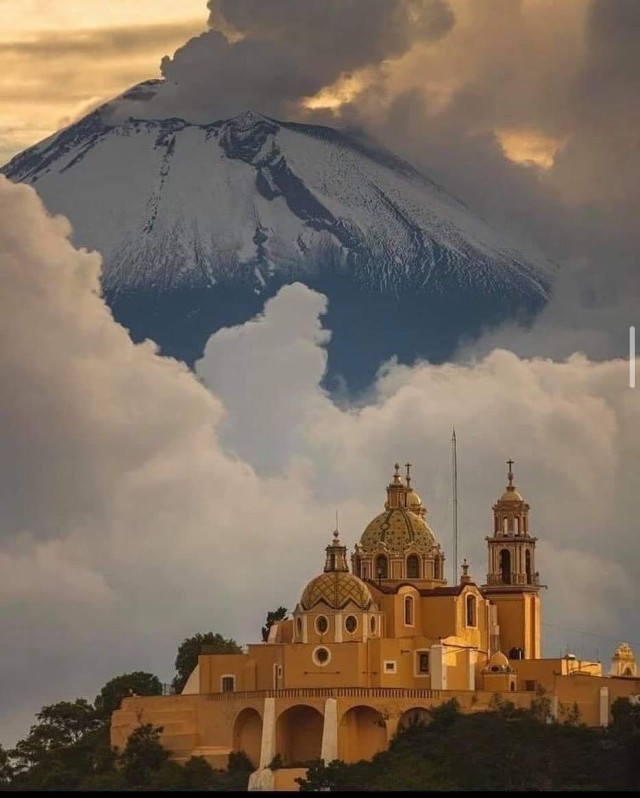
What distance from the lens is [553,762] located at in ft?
308

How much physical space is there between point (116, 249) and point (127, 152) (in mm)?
5767

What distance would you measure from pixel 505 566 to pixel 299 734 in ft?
35.1

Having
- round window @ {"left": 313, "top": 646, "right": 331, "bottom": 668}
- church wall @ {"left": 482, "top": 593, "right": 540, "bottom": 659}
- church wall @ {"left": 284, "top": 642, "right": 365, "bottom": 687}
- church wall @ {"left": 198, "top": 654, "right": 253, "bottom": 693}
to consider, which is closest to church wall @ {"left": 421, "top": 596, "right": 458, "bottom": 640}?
church wall @ {"left": 482, "top": 593, "right": 540, "bottom": 659}

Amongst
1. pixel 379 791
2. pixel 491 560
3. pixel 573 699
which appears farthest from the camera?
pixel 491 560

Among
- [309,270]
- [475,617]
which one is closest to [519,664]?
[475,617]

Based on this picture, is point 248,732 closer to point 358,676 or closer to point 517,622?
point 358,676

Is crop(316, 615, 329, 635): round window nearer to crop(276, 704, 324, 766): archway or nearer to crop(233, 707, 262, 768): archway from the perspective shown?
crop(276, 704, 324, 766): archway

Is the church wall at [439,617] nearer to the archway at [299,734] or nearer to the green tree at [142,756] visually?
the archway at [299,734]

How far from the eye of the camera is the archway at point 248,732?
9762 centimetres

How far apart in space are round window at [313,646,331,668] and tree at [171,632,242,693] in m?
9.85

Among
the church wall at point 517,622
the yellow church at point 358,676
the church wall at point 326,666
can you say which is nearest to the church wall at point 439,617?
the yellow church at point 358,676

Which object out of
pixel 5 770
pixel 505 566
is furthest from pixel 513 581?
pixel 5 770

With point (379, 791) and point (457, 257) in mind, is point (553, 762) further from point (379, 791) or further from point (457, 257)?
point (457, 257)

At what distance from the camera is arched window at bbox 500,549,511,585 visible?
105 m
